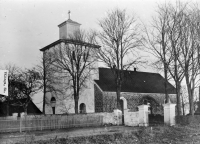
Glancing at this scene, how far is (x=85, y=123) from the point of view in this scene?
25547mm

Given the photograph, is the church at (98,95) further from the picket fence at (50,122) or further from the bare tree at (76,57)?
the picket fence at (50,122)

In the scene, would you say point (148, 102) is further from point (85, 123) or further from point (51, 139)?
point (51, 139)

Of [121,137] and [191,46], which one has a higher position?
[191,46]

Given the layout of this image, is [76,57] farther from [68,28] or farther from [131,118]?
[131,118]

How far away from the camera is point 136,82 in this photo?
41.4m

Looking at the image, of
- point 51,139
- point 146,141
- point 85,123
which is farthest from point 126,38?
point 51,139

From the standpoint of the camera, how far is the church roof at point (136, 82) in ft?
120

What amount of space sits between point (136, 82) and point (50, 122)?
68.2 ft

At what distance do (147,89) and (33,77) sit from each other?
1773cm

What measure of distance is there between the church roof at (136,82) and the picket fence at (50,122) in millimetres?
9226

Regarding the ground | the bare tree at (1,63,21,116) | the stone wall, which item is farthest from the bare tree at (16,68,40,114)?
the ground

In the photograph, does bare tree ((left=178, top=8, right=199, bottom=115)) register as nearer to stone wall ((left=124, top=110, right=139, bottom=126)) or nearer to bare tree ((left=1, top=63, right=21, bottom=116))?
stone wall ((left=124, top=110, right=139, bottom=126))

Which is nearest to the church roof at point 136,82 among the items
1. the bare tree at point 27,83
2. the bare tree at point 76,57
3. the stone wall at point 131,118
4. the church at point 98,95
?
the church at point 98,95

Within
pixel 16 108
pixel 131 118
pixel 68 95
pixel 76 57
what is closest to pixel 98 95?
pixel 68 95
